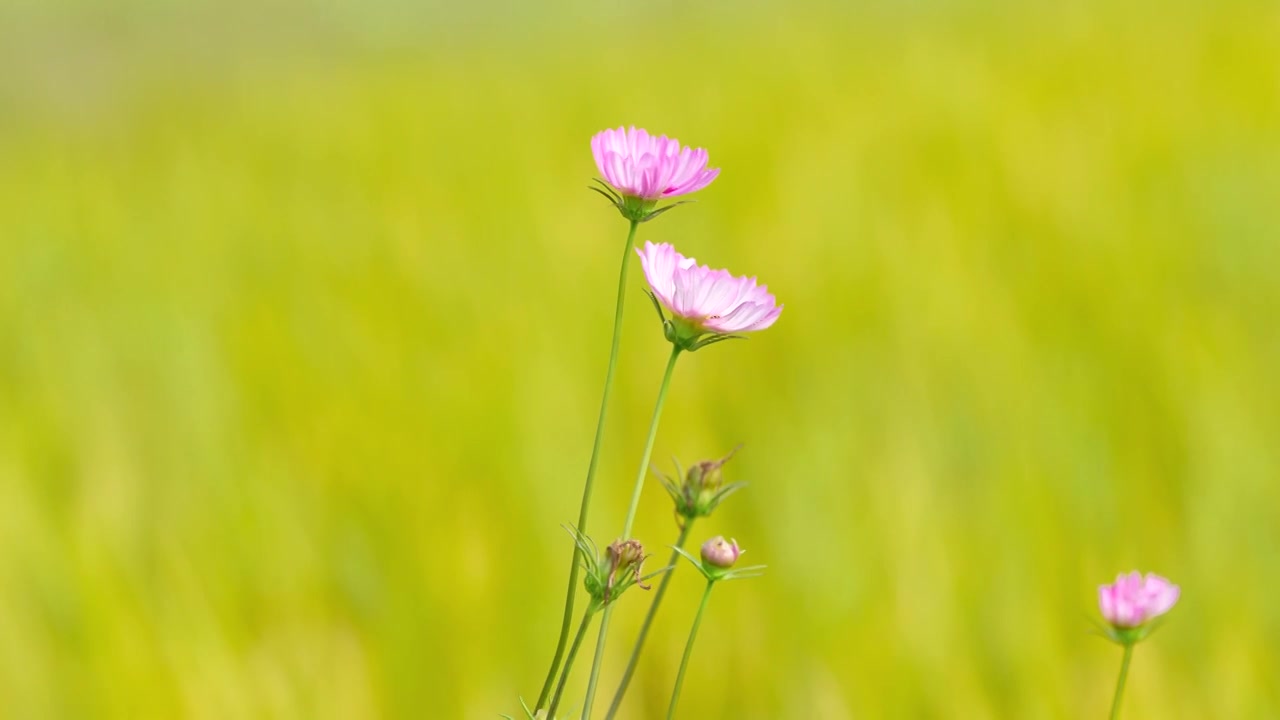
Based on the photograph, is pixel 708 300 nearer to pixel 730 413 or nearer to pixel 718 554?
pixel 718 554

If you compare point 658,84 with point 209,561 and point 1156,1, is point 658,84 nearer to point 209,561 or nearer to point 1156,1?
point 1156,1

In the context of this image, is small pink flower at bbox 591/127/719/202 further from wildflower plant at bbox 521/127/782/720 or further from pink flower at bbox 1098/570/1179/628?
pink flower at bbox 1098/570/1179/628

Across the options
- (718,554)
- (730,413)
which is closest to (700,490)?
(718,554)

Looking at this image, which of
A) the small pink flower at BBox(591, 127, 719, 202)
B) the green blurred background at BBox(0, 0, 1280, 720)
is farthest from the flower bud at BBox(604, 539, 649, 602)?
the green blurred background at BBox(0, 0, 1280, 720)

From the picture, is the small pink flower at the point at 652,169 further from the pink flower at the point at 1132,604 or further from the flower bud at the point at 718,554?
the pink flower at the point at 1132,604

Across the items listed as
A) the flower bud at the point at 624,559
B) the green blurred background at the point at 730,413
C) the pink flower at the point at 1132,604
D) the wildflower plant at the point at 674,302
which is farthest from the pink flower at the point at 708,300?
the green blurred background at the point at 730,413

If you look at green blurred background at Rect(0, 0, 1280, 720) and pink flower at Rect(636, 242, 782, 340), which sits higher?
pink flower at Rect(636, 242, 782, 340)

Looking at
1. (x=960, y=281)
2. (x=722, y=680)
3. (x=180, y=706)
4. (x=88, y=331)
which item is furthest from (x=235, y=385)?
(x=960, y=281)

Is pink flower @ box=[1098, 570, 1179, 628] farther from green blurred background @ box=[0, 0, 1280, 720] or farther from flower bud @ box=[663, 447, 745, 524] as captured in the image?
green blurred background @ box=[0, 0, 1280, 720]

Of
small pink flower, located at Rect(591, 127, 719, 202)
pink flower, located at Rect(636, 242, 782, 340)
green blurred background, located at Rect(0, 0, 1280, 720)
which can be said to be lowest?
green blurred background, located at Rect(0, 0, 1280, 720)

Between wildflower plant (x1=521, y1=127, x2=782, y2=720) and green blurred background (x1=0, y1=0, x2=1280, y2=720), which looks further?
green blurred background (x1=0, y1=0, x2=1280, y2=720)
